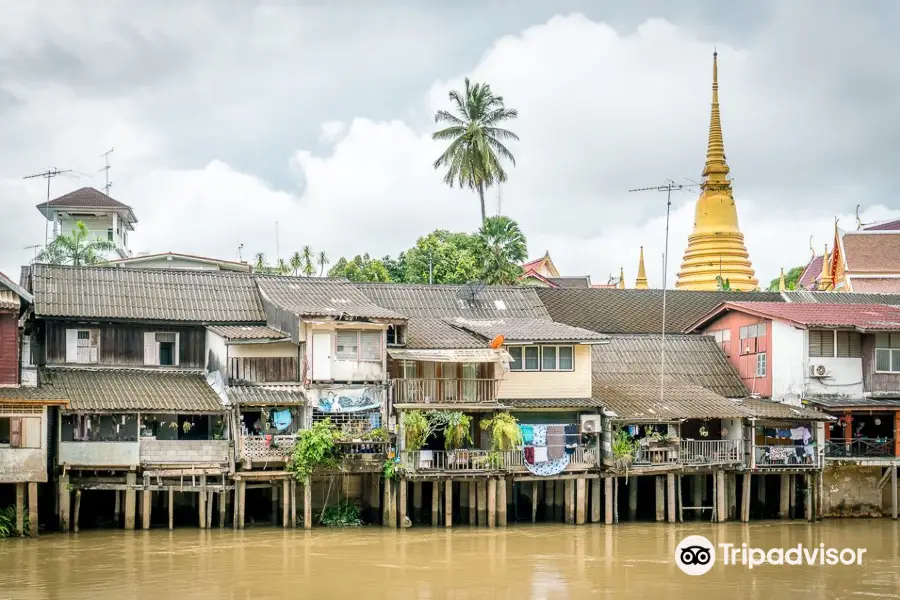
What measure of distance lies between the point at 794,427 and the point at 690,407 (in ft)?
11.6

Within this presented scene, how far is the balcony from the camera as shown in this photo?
3975cm

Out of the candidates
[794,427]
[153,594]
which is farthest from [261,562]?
[794,427]

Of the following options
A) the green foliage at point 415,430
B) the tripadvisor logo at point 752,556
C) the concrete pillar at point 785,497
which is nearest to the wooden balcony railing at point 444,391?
the green foliage at point 415,430

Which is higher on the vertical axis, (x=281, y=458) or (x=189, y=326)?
(x=189, y=326)

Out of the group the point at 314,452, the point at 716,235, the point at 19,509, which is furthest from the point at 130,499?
the point at 716,235

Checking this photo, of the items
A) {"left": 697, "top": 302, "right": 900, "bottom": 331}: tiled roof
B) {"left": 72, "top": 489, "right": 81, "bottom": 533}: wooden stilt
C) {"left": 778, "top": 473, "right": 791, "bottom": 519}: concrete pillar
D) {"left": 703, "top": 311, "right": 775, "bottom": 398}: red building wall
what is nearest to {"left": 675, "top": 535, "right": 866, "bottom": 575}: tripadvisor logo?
{"left": 778, "top": 473, "right": 791, "bottom": 519}: concrete pillar

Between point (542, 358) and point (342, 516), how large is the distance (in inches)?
301

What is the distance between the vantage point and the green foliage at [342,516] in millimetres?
36312

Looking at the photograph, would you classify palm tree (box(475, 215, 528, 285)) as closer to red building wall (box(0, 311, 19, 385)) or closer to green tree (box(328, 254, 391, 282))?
green tree (box(328, 254, 391, 282))

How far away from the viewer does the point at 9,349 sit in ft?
113

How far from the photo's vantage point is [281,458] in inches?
1384

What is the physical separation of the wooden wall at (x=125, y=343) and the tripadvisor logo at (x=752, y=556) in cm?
1571

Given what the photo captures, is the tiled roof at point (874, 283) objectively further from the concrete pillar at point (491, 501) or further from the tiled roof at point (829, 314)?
the concrete pillar at point (491, 501)

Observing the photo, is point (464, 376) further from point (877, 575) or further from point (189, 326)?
point (877, 575)
